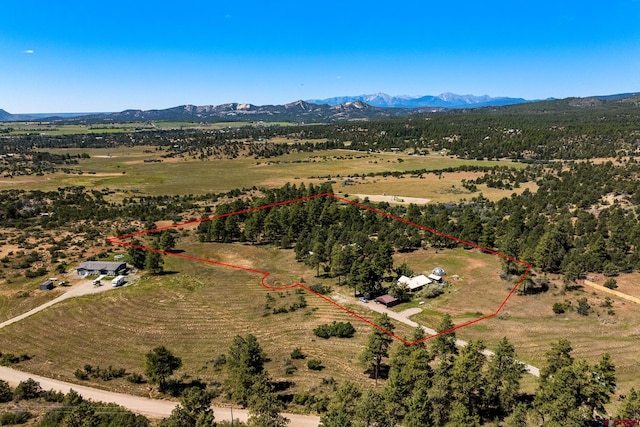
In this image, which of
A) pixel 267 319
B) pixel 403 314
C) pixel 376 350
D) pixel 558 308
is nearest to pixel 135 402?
pixel 267 319

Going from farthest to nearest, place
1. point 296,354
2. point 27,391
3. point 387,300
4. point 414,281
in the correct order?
point 414,281
point 387,300
point 296,354
point 27,391

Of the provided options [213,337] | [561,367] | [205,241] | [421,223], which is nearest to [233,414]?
[213,337]

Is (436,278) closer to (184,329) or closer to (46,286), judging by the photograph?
(184,329)

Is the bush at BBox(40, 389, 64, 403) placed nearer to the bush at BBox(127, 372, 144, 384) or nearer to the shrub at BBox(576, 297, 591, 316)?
the bush at BBox(127, 372, 144, 384)

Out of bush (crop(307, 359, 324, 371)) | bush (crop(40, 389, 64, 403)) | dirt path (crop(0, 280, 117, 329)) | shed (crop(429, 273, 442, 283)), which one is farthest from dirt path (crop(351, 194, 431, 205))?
bush (crop(40, 389, 64, 403))

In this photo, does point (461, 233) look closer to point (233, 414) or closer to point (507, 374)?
point (507, 374)

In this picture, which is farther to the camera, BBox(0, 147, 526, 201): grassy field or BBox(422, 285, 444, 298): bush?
BBox(0, 147, 526, 201): grassy field

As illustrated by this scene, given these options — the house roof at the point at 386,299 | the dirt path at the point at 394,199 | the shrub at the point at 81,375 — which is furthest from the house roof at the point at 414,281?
the dirt path at the point at 394,199
